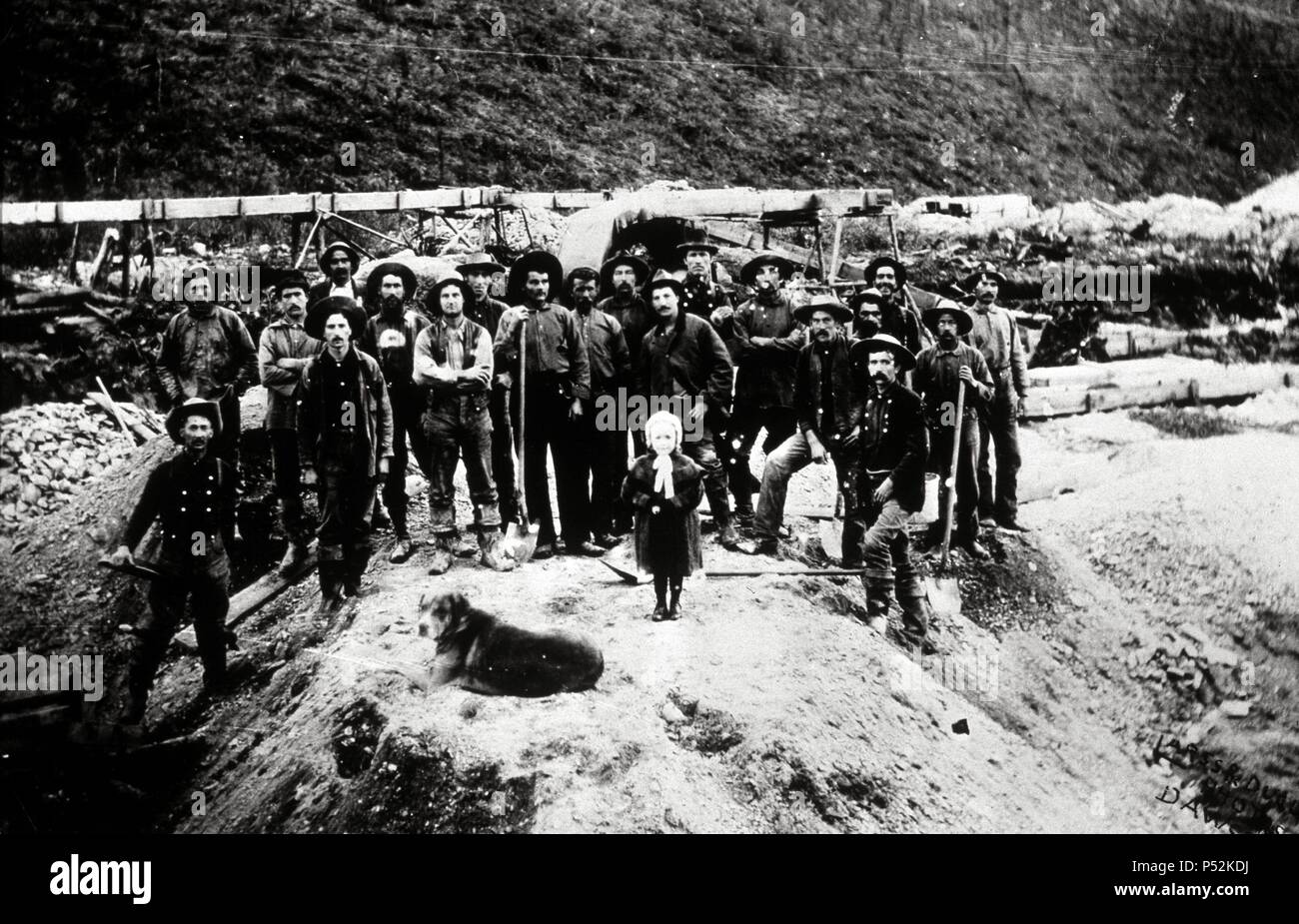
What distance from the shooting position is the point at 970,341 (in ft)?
16.1

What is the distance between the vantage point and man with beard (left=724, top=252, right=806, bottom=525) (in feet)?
15.4

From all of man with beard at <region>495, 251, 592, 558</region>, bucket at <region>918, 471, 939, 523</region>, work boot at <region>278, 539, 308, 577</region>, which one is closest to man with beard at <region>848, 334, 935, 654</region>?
bucket at <region>918, 471, 939, 523</region>

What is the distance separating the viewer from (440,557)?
449 centimetres

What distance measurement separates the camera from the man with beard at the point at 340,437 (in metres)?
4.34

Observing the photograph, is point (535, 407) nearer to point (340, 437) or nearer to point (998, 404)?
point (340, 437)

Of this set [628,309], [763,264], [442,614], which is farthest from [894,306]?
[442,614]

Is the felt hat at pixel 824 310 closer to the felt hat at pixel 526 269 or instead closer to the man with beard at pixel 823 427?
the man with beard at pixel 823 427

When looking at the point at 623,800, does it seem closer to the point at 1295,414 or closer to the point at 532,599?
the point at 532,599

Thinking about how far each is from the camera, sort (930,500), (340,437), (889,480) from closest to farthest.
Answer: (340,437) < (889,480) < (930,500)

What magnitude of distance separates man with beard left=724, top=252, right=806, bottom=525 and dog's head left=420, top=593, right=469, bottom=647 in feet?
4.67

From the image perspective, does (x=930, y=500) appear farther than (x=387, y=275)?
Yes

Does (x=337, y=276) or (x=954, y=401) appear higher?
(x=337, y=276)

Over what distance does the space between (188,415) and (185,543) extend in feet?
1.87
